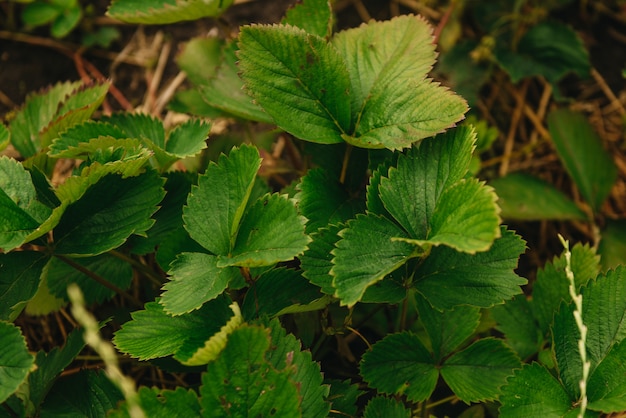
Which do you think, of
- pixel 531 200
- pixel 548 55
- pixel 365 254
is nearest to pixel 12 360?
pixel 365 254

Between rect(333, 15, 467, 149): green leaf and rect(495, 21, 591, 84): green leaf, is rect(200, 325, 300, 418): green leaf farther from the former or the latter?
rect(495, 21, 591, 84): green leaf

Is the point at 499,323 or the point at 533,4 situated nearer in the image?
the point at 499,323

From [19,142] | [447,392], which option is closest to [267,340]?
[447,392]

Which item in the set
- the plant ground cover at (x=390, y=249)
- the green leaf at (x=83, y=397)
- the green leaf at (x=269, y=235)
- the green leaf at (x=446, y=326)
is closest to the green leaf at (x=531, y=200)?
the plant ground cover at (x=390, y=249)

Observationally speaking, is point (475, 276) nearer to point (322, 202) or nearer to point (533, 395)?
point (533, 395)

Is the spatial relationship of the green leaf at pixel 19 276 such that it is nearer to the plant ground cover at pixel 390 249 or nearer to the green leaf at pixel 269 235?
the plant ground cover at pixel 390 249

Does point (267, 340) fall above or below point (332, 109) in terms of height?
below

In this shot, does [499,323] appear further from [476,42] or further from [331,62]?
[476,42]

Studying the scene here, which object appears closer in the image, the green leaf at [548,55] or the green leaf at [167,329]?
the green leaf at [167,329]

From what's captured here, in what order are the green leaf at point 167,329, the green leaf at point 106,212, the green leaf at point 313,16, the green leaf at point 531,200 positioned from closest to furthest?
the green leaf at point 167,329 < the green leaf at point 106,212 < the green leaf at point 313,16 < the green leaf at point 531,200
